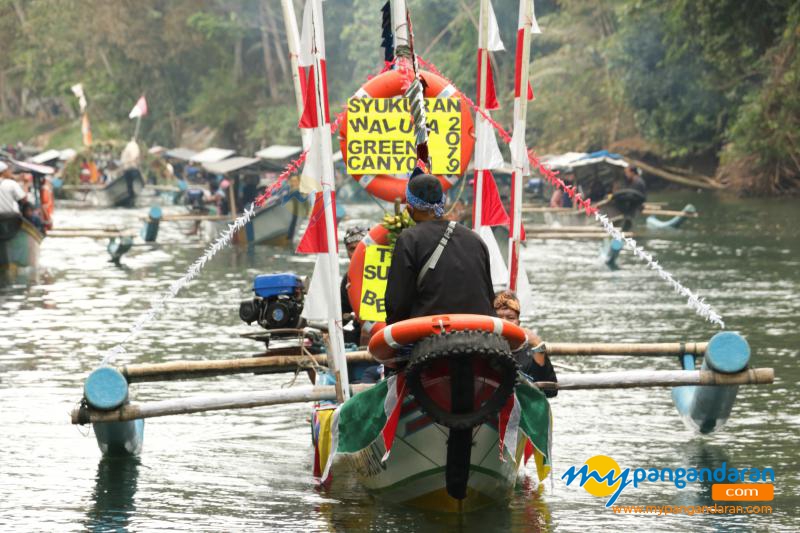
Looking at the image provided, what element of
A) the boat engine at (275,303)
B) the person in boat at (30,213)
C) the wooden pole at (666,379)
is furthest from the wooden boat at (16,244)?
the wooden pole at (666,379)

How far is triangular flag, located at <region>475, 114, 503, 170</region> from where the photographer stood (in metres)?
14.3

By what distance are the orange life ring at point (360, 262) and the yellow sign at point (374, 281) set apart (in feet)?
0.11

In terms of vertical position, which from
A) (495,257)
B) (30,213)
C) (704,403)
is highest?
(30,213)

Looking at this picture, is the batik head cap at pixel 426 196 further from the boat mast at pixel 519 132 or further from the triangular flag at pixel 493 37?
the triangular flag at pixel 493 37

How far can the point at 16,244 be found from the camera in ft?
98.6

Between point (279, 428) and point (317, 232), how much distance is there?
324cm

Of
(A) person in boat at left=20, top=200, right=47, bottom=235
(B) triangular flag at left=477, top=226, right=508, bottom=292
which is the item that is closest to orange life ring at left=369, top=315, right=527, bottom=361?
(B) triangular flag at left=477, top=226, right=508, bottom=292

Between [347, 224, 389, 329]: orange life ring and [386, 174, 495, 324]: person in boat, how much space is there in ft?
6.87

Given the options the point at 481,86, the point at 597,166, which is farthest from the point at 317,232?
the point at 597,166

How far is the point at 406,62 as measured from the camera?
13.6 meters

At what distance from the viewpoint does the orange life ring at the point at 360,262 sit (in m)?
12.6

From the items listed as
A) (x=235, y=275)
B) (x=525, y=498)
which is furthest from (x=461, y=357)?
(x=235, y=275)

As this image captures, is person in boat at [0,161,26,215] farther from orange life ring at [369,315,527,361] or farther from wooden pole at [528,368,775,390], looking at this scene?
orange life ring at [369,315,527,361]

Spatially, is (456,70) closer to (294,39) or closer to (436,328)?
(294,39)
